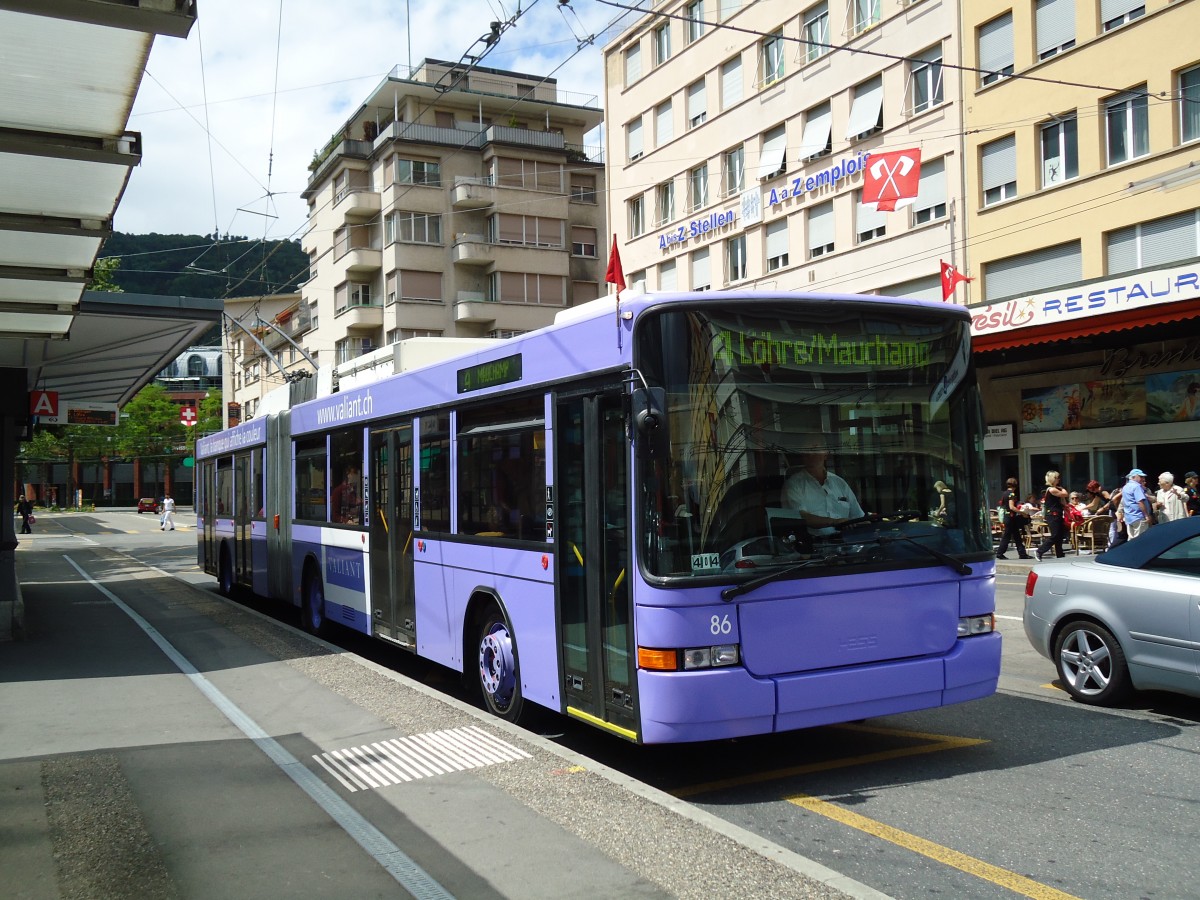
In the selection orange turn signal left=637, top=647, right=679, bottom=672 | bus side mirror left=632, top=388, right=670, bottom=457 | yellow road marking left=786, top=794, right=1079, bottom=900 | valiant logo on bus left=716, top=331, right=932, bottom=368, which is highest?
valiant logo on bus left=716, top=331, right=932, bottom=368

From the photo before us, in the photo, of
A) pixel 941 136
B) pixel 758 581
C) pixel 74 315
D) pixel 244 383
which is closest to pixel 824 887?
pixel 758 581

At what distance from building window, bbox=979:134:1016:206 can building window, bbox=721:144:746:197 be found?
384 inches

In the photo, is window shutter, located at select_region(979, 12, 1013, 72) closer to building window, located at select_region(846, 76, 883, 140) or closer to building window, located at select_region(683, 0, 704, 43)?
building window, located at select_region(846, 76, 883, 140)

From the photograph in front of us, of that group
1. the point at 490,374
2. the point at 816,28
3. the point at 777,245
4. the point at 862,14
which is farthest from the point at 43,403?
the point at 816,28

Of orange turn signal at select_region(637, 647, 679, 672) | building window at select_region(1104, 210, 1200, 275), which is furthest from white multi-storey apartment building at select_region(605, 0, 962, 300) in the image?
orange turn signal at select_region(637, 647, 679, 672)

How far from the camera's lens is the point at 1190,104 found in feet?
74.9

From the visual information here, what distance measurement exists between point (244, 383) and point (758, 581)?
3285 inches

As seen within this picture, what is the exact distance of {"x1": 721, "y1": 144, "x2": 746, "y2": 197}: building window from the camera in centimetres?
3612

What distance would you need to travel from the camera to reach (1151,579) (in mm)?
7684

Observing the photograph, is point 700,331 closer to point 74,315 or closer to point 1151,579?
point 1151,579

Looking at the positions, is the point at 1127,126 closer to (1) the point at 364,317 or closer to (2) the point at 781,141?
(2) the point at 781,141

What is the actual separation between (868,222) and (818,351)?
26.2m

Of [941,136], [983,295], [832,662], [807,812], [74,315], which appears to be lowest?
[807,812]

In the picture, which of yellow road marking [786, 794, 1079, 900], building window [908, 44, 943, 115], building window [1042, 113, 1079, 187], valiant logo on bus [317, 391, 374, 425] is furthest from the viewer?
building window [908, 44, 943, 115]
